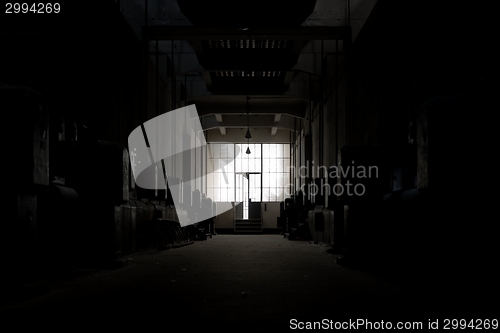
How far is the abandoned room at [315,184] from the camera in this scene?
292cm

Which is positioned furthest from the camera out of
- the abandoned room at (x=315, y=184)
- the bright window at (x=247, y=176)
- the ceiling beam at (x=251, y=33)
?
the bright window at (x=247, y=176)

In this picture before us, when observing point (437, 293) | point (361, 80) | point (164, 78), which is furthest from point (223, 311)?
point (164, 78)

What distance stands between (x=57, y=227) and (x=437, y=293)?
340 centimetres

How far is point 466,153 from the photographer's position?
3072 mm

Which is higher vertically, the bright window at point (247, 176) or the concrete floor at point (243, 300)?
the bright window at point (247, 176)

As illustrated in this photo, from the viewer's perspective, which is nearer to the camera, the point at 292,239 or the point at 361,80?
the point at 361,80

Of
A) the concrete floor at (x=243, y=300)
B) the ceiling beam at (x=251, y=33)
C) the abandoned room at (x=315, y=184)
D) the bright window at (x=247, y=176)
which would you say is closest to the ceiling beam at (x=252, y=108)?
the abandoned room at (x=315, y=184)

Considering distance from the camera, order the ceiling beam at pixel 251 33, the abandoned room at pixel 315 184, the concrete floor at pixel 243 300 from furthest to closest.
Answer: the ceiling beam at pixel 251 33, the abandoned room at pixel 315 184, the concrete floor at pixel 243 300

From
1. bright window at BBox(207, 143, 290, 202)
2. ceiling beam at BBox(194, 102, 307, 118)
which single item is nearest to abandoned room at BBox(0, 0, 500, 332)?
ceiling beam at BBox(194, 102, 307, 118)

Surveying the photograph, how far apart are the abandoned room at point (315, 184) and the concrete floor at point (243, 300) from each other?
2 cm

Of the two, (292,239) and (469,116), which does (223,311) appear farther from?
(292,239)

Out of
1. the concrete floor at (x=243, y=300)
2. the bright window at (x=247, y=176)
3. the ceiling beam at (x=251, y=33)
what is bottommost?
the concrete floor at (x=243, y=300)

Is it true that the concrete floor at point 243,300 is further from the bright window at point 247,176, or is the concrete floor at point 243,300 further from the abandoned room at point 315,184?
the bright window at point 247,176

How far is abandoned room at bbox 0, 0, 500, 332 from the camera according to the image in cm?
292
